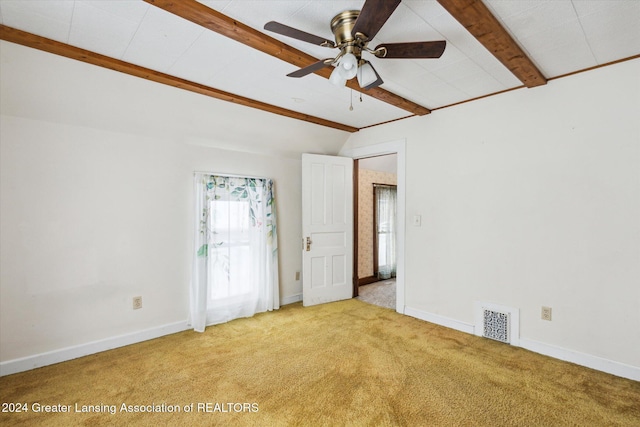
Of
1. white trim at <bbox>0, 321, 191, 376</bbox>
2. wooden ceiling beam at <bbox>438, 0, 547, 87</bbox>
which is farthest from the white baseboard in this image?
wooden ceiling beam at <bbox>438, 0, 547, 87</bbox>

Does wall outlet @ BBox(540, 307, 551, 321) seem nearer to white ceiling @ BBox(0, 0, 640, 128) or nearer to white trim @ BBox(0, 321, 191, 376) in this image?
white ceiling @ BBox(0, 0, 640, 128)

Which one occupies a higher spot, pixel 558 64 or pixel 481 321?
pixel 558 64

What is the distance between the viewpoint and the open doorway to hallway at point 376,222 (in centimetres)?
538

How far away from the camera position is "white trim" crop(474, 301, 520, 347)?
9.20 ft

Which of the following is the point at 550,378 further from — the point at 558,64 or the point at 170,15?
the point at 170,15

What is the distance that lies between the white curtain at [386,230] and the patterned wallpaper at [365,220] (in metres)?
0.17

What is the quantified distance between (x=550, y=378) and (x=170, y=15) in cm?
363

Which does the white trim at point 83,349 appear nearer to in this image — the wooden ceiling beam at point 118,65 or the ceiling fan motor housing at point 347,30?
the wooden ceiling beam at point 118,65

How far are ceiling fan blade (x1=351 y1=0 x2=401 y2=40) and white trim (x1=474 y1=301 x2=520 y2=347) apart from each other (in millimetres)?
2742

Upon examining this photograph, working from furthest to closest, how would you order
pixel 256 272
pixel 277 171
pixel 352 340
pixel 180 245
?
pixel 277 171, pixel 256 272, pixel 180 245, pixel 352 340

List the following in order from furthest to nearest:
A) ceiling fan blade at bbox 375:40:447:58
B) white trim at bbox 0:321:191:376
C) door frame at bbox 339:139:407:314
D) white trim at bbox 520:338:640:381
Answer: door frame at bbox 339:139:407:314 < white trim at bbox 0:321:191:376 < white trim at bbox 520:338:640:381 < ceiling fan blade at bbox 375:40:447:58

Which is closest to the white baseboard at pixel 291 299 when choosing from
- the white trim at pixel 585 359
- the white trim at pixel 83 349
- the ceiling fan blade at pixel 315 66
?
the white trim at pixel 83 349

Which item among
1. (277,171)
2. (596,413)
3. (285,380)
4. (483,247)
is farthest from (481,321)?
(277,171)

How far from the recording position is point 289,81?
263 cm
